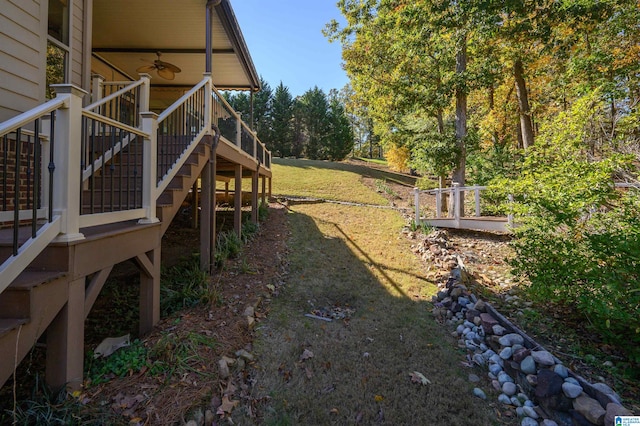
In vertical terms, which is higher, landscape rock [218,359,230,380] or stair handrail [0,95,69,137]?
stair handrail [0,95,69,137]

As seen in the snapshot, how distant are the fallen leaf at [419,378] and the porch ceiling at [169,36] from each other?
617cm

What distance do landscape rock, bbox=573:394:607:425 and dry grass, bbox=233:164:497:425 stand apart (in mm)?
707

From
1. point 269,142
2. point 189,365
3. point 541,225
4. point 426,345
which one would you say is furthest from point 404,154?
point 189,365

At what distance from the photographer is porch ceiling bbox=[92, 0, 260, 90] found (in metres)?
5.44

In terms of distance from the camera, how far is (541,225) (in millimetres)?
4742

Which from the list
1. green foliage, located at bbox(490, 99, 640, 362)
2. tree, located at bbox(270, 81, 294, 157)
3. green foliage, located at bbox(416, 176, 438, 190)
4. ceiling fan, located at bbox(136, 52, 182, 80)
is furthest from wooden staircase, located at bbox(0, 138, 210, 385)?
tree, located at bbox(270, 81, 294, 157)

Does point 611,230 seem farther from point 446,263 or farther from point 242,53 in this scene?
point 242,53

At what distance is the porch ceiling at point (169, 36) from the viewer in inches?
214

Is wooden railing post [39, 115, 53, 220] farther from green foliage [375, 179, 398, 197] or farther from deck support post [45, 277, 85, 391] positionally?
green foliage [375, 179, 398, 197]

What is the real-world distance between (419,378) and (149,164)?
364 cm

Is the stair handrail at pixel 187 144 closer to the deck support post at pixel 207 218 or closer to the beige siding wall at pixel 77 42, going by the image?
the deck support post at pixel 207 218

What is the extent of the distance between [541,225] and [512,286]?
150 centimetres

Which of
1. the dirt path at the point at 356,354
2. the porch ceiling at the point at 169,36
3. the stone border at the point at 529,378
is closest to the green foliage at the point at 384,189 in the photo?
the porch ceiling at the point at 169,36

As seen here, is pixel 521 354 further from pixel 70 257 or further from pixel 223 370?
pixel 70 257
